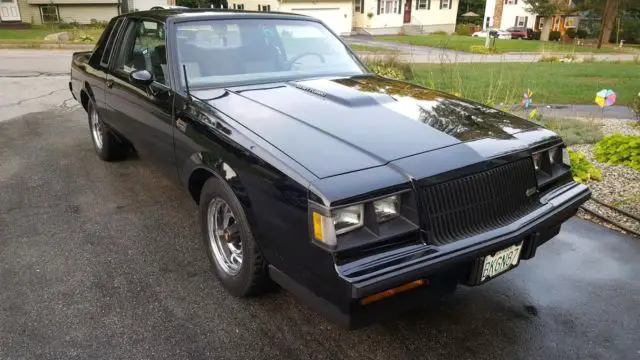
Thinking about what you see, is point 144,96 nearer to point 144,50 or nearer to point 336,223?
point 144,50

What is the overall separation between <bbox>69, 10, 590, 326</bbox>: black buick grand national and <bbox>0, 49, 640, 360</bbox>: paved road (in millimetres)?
324

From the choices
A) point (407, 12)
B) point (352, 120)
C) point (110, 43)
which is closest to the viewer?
point (352, 120)

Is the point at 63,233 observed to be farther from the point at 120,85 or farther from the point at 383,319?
the point at 383,319

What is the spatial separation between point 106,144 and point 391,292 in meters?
4.27

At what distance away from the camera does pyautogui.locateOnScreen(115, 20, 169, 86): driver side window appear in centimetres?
369

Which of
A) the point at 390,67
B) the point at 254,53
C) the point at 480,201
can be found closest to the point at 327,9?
the point at 390,67

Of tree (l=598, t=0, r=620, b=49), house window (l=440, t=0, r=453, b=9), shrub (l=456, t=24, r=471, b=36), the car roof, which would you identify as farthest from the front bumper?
house window (l=440, t=0, r=453, b=9)

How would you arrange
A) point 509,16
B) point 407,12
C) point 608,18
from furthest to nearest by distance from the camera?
point 509,16 < point 407,12 < point 608,18

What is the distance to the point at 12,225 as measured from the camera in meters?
4.04

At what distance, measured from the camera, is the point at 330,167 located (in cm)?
230

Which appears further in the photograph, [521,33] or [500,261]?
[521,33]

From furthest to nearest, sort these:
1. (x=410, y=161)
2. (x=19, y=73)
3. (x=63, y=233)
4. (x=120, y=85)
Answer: (x=19, y=73) → (x=120, y=85) → (x=63, y=233) → (x=410, y=161)

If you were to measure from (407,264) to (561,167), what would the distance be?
5.02 ft

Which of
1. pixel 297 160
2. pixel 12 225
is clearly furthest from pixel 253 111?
pixel 12 225
